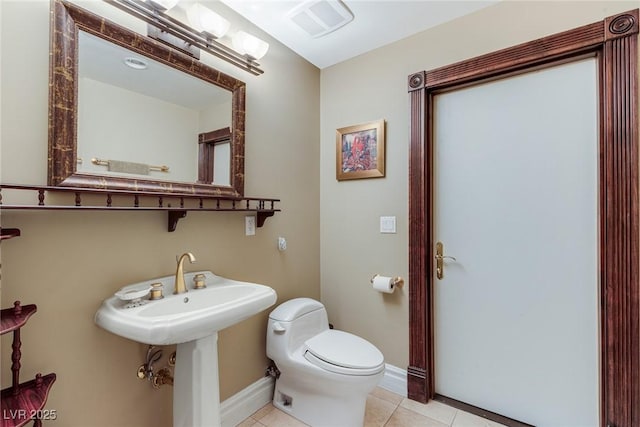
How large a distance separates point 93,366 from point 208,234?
0.70m

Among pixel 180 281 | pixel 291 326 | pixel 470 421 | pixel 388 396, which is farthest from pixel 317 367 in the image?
pixel 470 421

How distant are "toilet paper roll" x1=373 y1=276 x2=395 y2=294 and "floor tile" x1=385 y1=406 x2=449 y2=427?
686mm

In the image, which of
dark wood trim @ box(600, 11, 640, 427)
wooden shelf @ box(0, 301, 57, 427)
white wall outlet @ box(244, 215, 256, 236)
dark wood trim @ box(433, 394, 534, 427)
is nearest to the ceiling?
dark wood trim @ box(600, 11, 640, 427)

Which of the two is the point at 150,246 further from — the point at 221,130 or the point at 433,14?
the point at 433,14

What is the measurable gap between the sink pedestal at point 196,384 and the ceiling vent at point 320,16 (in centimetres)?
167

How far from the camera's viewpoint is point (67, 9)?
3.54 ft

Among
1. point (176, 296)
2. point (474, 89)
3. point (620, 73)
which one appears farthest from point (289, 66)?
point (620, 73)

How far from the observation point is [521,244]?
1.61 m

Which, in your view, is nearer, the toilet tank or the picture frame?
the toilet tank

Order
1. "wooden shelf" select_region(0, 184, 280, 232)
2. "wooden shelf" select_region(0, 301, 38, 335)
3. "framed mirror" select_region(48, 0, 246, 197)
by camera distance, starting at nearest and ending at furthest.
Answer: "wooden shelf" select_region(0, 301, 38, 335) < "wooden shelf" select_region(0, 184, 280, 232) < "framed mirror" select_region(48, 0, 246, 197)

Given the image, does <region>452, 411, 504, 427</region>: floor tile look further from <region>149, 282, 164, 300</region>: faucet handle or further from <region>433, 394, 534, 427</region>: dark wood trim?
<region>149, 282, 164, 300</region>: faucet handle

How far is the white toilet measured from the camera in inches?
58.5

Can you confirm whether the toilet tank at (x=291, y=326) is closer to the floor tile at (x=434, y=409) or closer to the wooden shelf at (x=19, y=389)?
the floor tile at (x=434, y=409)

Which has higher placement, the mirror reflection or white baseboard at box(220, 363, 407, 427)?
the mirror reflection
